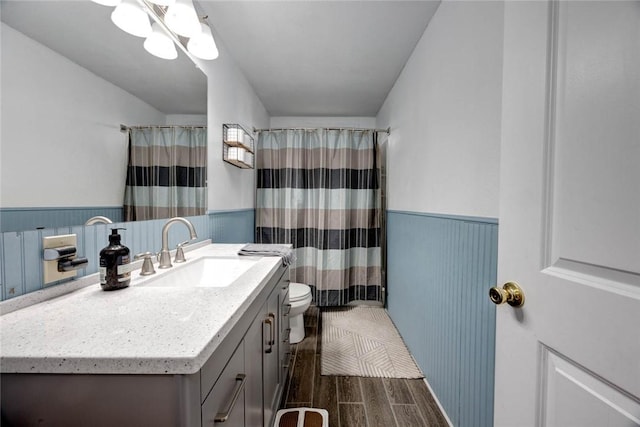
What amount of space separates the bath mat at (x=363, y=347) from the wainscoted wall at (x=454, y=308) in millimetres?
127

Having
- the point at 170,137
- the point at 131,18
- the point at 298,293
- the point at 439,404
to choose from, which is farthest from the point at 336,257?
the point at 131,18

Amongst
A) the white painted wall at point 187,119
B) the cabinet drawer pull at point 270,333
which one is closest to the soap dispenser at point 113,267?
the cabinet drawer pull at point 270,333

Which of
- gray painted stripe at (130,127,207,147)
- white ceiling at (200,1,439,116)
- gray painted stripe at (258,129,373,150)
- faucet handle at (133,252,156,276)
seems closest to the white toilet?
faucet handle at (133,252,156,276)

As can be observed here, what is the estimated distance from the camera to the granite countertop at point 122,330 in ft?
1.48

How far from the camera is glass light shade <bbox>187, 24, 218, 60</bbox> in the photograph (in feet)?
4.36

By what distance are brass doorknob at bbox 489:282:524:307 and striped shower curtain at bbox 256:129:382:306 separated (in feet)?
6.58

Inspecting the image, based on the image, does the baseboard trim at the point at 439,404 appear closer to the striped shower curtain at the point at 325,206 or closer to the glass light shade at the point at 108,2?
the striped shower curtain at the point at 325,206

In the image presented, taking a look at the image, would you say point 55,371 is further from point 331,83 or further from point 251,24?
point 331,83

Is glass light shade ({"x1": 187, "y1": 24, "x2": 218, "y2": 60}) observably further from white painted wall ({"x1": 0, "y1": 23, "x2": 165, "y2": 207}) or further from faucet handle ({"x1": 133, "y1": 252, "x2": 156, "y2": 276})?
faucet handle ({"x1": 133, "y1": 252, "x2": 156, "y2": 276})

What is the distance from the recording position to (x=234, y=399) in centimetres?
66

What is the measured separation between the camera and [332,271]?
2654 millimetres

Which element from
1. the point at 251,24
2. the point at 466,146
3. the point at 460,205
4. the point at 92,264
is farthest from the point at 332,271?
the point at 251,24

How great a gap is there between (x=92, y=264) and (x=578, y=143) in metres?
1.39

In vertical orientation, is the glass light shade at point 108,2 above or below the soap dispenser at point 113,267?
above
